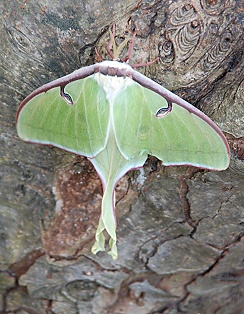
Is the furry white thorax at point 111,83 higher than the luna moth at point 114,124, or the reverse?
the furry white thorax at point 111,83

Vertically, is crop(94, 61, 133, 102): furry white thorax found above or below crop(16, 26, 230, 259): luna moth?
above

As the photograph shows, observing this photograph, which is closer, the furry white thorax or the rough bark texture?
the rough bark texture

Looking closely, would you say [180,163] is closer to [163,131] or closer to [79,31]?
[163,131]

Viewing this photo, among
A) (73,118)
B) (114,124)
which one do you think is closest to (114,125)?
(114,124)

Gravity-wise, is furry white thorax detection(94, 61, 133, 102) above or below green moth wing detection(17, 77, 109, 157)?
above

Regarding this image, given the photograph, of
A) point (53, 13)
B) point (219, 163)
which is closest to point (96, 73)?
point (53, 13)

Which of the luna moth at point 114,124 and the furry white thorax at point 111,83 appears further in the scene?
the furry white thorax at point 111,83

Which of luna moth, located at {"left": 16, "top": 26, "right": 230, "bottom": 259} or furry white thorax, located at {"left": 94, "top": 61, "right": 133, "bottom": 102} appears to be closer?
luna moth, located at {"left": 16, "top": 26, "right": 230, "bottom": 259}
